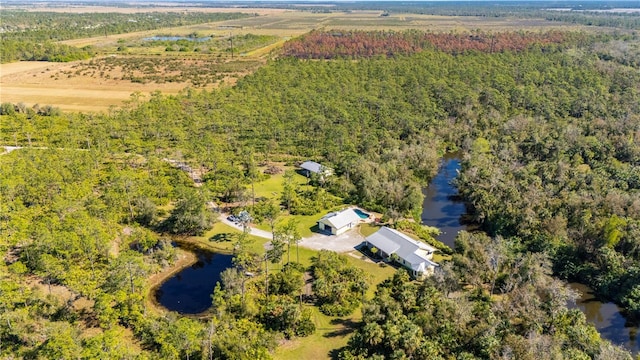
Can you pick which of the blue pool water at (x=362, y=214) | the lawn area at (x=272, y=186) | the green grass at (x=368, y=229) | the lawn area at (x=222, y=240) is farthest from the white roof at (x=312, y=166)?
the lawn area at (x=222, y=240)

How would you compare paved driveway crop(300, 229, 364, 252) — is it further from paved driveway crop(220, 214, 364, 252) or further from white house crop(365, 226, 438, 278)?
white house crop(365, 226, 438, 278)

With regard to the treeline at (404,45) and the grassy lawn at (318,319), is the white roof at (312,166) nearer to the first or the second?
the grassy lawn at (318,319)

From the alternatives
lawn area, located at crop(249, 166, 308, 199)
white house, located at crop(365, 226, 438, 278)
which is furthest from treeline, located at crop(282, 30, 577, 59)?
white house, located at crop(365, 226, 438, 278)

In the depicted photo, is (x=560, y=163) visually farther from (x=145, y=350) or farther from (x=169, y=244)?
(x=145, y=350)

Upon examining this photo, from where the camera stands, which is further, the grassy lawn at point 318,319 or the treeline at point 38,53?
the treeline at point 38,53

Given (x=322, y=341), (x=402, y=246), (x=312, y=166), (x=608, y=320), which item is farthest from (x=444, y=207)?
(x=322, y=341)

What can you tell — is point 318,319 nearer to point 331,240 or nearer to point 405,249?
point 405,249
